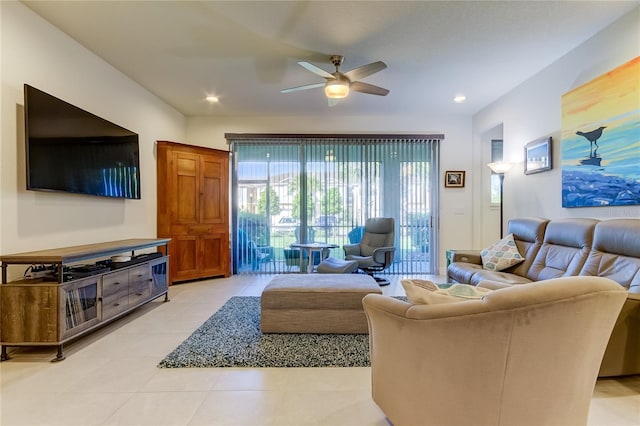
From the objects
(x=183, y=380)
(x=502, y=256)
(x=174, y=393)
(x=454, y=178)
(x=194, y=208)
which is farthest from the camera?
(x=454, y=178)

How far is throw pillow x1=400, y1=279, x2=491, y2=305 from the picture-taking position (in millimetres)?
1209

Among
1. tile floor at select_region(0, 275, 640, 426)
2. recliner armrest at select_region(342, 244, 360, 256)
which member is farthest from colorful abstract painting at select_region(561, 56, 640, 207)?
recliner armrest at select_region(342, 244, 360, 256)

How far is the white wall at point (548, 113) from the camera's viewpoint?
2539mm

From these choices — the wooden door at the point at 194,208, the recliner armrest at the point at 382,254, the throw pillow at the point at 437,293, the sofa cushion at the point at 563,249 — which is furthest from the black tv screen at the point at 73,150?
the sofa cushion at the point at 563,249

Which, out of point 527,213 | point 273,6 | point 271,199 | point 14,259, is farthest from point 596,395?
point 271,199

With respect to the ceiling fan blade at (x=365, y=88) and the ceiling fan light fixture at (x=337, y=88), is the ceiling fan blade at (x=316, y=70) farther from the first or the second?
the ceiling fan blade at (x=365, y=88)

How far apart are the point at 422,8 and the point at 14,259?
349 cm

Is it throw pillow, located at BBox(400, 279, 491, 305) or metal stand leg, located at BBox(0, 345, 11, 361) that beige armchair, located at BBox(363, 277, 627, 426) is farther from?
metal stand leg, located at BBox(0, 345, 11, 361)

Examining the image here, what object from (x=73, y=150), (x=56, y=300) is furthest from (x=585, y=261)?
(x=73, y=150)

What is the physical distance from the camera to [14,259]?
210cm

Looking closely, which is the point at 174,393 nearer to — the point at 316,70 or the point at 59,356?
the point at 59,356

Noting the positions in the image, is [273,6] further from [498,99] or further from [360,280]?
[498,99]

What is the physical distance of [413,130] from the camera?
520 cm

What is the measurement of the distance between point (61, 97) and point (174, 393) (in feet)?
9.18
